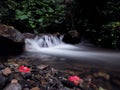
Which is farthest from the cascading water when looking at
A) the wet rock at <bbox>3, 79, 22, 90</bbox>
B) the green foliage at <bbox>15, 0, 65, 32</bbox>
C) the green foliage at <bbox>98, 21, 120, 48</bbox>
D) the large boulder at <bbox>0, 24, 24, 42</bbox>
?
the wet rock at <bbox>3, 79, 22, 90</bbox>

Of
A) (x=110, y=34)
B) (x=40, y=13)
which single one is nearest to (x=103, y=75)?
(x=110, y=34)

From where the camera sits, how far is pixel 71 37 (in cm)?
1073

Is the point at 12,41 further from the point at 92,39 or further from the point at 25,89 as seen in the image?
the point at 92,39

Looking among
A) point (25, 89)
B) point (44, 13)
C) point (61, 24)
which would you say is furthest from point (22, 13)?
point (25, 89)

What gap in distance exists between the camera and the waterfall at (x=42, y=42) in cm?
899

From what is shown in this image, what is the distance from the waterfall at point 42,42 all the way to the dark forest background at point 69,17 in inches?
50.2

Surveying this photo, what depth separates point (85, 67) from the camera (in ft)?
19.9

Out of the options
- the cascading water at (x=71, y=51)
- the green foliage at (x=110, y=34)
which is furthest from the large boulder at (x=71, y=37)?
the green foliage at (x=110, y=34)

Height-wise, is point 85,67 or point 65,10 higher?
point 65,10

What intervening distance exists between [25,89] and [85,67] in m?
2.92

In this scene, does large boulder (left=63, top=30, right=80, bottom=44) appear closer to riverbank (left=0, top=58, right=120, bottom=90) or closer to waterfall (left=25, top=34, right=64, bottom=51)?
waterfall (left=25, top=34, right=64, bottom=51)

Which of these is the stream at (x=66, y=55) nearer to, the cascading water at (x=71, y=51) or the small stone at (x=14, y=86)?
the cascading water at (x=71, y=51)

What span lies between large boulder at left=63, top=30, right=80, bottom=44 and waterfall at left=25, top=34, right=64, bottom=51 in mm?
322

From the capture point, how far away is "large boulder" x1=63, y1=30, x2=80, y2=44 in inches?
422
